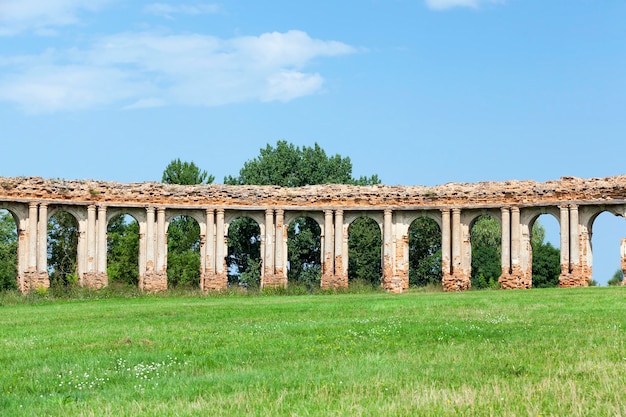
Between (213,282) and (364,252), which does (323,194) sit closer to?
(213,282)

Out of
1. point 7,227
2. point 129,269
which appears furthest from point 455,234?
point 7,227

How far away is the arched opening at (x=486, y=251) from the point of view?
2323 inches

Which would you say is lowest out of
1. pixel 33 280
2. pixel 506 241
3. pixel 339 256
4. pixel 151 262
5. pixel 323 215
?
pixel 33 280

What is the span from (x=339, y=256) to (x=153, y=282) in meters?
8.64

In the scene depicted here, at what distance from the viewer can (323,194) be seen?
4250cm

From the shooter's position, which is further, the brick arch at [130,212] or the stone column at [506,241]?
the brick arch at [130,212]

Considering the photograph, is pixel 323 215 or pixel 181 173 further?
pixel 181 173

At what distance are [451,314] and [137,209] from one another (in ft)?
77.4

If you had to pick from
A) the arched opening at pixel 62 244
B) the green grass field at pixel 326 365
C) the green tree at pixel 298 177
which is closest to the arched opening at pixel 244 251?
the green tree at pixel 298 177

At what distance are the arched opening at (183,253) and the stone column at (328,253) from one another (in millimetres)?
17036

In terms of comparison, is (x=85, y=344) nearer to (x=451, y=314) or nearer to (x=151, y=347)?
(x=151, y=347)

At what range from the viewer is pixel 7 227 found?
6456cm

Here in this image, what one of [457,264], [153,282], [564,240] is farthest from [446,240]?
[153,282]

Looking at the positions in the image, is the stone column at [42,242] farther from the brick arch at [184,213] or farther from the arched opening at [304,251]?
the arched opening at [304,251]
